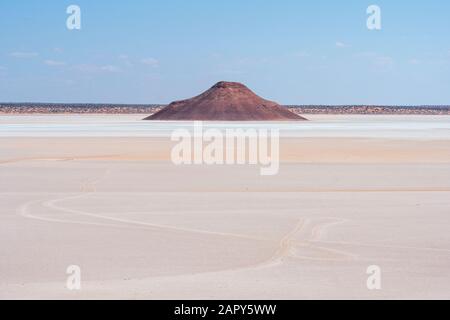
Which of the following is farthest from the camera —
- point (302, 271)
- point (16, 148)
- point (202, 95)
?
point (202, 95)

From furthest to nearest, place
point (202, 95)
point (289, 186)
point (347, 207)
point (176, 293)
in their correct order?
point (202, 95) < point (289, 186) < point (347, 207) < point (176, 293)

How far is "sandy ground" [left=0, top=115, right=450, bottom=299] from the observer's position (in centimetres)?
778

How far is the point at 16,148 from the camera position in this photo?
99.6ft

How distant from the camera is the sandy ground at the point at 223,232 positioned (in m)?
7.78

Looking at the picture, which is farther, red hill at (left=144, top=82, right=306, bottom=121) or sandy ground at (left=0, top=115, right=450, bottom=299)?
red hill at (left=144, top=82, right=306, bottom=121)

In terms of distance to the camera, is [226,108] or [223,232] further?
[226,108]

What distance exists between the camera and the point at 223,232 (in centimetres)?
1088

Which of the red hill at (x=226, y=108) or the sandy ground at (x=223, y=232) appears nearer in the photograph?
the sandy ground at (x=223, y=232)

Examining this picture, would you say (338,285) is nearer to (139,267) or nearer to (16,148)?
(139,267)

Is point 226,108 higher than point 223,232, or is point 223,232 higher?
point 226,108
